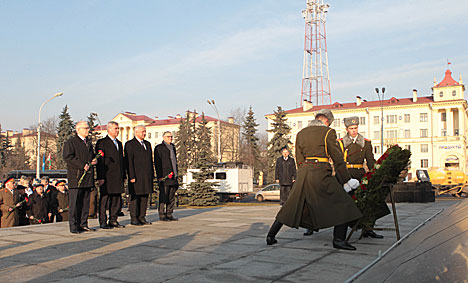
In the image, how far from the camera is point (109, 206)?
28.0 ft

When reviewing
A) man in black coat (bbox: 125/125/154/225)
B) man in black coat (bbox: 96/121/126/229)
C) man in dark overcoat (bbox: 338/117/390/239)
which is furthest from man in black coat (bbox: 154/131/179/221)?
man in dark overcoat (bbox: 338/117/390/239)

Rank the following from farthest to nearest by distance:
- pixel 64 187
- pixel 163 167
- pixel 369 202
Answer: pixel 64 187 → pixel 163 167 → pixel 369 202

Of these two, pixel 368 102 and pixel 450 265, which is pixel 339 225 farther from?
pixel 368 102

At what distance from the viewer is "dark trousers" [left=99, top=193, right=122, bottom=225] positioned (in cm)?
828

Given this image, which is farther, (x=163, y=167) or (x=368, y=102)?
(x=368, y=102)

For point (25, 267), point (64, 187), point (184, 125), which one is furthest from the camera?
point (184, 125)

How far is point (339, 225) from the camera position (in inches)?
215

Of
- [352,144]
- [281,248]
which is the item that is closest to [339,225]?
[281,248]

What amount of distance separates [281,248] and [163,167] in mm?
4725

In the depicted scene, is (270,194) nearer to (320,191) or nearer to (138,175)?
(138,175)

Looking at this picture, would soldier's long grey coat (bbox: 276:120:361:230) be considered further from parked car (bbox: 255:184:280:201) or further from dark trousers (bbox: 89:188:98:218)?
parked car (bbox: 255:184:280:201)

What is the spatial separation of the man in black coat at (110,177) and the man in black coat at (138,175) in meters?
0.27

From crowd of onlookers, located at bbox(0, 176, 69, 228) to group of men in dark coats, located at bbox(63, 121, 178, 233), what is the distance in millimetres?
3325

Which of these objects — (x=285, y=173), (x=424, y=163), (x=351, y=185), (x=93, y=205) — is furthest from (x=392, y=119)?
(x=351, y=185)
